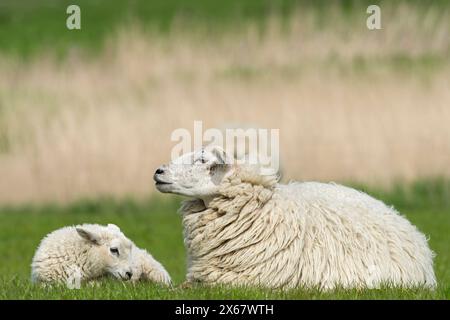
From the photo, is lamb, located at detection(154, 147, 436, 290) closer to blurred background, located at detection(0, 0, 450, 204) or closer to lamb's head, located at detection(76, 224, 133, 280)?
lamb's head, located at detection(76, 224, 133, 280)

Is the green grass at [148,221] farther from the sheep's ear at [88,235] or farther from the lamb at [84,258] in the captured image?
the sheep's ear at [88,235]

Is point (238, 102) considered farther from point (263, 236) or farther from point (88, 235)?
point (263, 236)

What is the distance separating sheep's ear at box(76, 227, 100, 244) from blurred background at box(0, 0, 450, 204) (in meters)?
6.52

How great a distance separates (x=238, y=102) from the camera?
21438 mm

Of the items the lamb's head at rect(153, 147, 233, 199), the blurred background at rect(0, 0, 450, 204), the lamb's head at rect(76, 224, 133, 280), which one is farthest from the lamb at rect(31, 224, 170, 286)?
the blurred background at rect(0, 0, 450, 204)

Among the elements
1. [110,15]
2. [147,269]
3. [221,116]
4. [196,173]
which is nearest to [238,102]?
[221,116]

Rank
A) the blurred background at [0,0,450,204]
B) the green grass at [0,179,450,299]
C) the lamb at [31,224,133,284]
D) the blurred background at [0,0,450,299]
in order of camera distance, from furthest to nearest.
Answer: the blurred background at [0,0,450,204], the blurred background at [0,0,450,299], the green grass at [0,179,450,299], the lamb at [31,224,133,284]

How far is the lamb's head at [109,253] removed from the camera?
10656 millimetres

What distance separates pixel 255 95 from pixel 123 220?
400 centimetres

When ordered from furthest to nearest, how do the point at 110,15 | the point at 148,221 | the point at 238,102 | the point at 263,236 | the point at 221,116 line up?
1. the point at 110,15
2. the point at 238,102
3. the point at 221,116
4. the point at 148,221
5. the point at 263,236

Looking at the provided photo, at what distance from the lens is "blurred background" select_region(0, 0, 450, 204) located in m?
20.2

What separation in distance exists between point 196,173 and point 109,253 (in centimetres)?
155

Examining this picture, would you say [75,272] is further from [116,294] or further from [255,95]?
[255,95]

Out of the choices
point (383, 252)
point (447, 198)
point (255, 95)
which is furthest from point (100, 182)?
point (383, 252)
